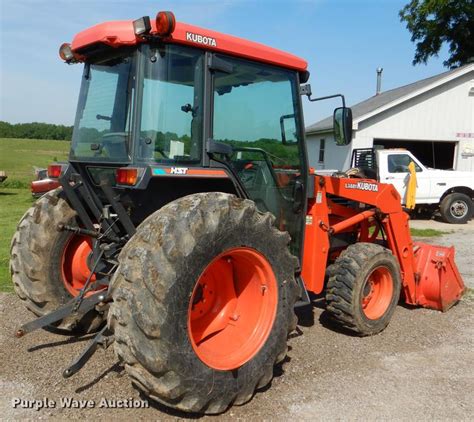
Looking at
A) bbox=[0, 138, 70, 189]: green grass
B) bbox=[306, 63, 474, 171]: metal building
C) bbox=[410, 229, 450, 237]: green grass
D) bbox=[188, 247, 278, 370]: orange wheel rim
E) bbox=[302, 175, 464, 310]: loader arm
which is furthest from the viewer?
bbox=[0, 138, 70, 189]: green grass

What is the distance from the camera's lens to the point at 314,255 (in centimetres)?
455

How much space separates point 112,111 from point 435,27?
2606 centimetres

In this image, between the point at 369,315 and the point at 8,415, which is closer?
the point at 8,415

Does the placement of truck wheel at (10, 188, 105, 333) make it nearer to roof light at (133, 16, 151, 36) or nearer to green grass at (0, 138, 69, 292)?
roof light at (133, 16, 151, 36)

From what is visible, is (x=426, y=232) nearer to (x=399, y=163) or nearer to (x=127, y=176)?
(x=399, y=163)

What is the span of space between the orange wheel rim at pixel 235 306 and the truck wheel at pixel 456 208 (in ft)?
39.7

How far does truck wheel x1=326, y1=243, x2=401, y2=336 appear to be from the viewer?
4.62m

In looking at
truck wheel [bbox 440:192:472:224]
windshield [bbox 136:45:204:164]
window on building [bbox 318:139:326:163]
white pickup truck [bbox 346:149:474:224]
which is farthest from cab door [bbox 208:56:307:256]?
window on building [bbox 318:139:326:163]

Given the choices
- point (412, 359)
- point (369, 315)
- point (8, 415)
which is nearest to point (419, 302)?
point (369, 315)

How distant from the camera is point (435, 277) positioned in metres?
5.40

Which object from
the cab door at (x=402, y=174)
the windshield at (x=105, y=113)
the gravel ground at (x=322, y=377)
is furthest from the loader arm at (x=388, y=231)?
the cab door at (x=402, y=174)

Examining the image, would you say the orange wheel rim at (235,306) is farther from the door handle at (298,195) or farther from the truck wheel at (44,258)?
the truck wheel at (44,258)

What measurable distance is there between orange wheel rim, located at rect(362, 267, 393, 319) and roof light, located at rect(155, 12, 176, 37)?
310 centimetres

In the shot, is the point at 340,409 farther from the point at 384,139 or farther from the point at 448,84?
the point at 448,84
